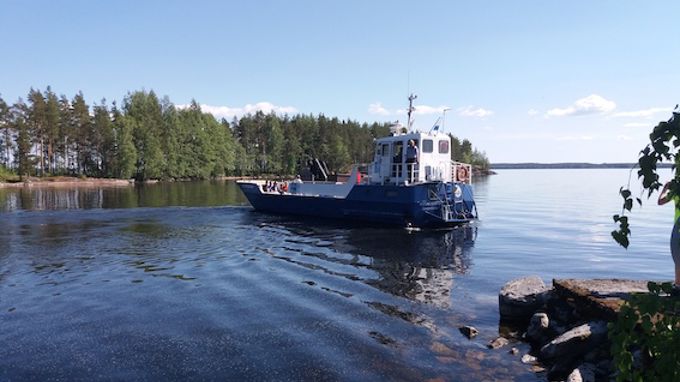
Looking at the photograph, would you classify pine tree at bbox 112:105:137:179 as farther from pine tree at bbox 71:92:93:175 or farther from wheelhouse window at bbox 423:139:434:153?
wheelhouse window at bbox 423:139:434:153

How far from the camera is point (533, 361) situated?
7910 mm

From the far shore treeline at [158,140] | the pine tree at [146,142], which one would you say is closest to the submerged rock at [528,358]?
the far shore treeline at [158,140]

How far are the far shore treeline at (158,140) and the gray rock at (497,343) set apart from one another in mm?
51758

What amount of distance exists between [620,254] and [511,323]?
38.9ft

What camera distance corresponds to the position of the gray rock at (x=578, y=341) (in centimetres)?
745

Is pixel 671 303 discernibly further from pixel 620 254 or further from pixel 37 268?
pixel 620 254

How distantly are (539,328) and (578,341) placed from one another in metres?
1.26

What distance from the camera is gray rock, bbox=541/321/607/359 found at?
24.4 feet

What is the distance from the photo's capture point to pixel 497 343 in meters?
8.62

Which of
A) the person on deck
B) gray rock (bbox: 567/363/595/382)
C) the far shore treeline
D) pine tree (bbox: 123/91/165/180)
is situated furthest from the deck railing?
pine tree (bbox: 123/91/165/180)

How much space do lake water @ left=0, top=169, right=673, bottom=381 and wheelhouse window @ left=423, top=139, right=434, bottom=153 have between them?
4381mm

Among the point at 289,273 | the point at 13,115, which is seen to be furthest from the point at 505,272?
the point at 13,115

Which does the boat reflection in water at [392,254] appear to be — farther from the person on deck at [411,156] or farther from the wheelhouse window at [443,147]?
the wheelhouse window at [443,147]

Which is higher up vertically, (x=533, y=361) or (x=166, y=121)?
(x=166, y=121)
